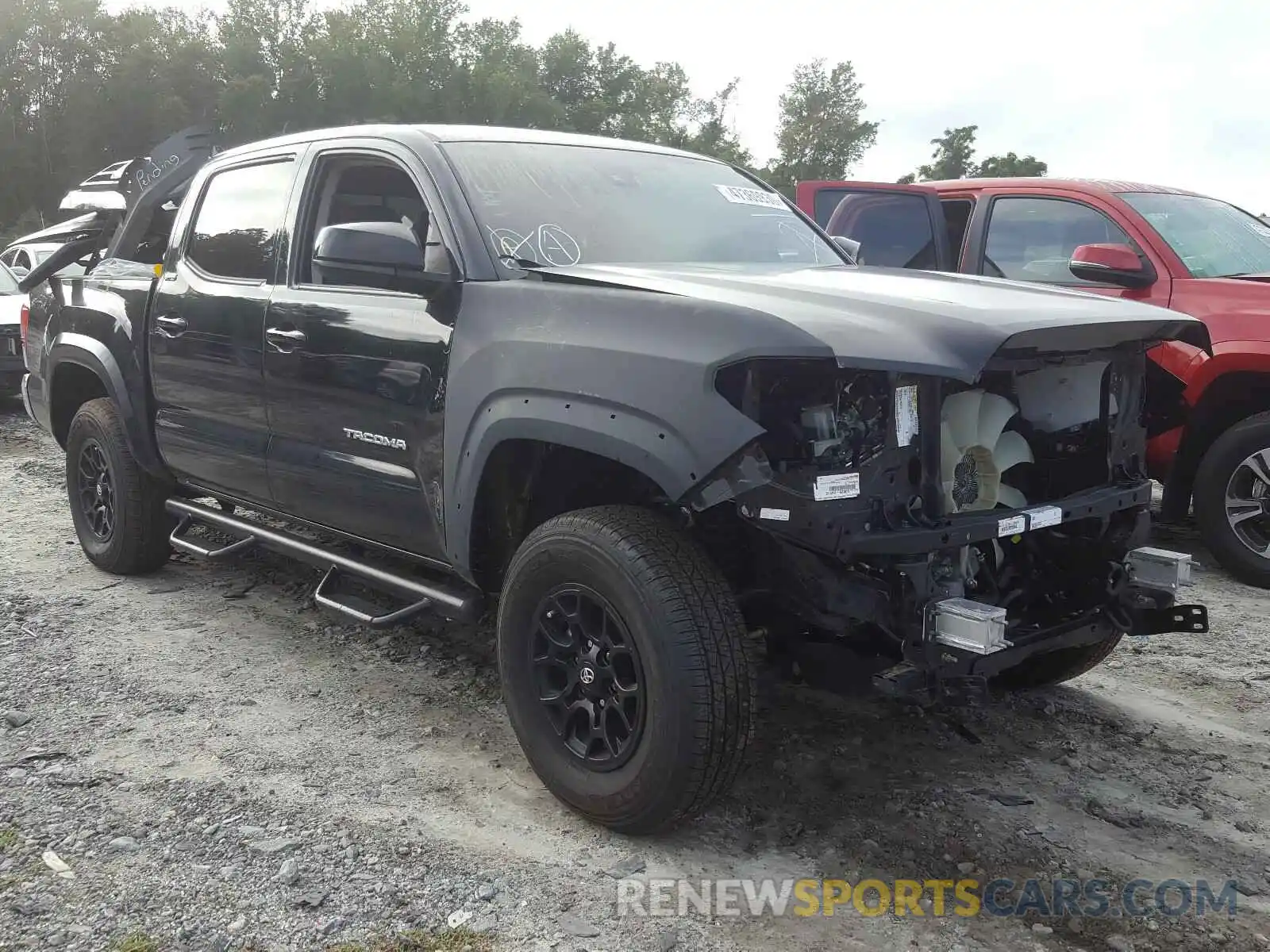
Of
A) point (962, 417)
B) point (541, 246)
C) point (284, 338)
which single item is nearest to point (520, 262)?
point (541, 246)

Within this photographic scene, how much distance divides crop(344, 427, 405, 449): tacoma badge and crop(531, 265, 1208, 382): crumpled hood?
72 cm

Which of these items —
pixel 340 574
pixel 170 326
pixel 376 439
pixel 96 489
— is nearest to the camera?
pixel 376 439

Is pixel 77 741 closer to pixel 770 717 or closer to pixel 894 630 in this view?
pixel 770 717

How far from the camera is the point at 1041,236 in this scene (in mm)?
6293

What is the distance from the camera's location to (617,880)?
284 centimetres

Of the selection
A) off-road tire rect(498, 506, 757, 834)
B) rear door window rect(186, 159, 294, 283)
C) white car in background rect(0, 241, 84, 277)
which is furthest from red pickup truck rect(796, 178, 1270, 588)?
white car in background rect(0, 241, 84, 277)

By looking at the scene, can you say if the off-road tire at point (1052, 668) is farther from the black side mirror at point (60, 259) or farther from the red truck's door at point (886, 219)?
the black side mirror at point (60, 259)

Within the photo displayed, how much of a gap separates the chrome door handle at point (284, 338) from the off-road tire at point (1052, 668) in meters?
2.70

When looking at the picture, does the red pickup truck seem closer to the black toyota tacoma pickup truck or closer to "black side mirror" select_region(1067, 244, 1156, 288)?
"black side mirror" select_region(1067, 244, 1156, 288)

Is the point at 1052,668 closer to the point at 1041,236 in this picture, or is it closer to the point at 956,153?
the point at 1041,236

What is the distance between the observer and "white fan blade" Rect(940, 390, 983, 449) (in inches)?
114

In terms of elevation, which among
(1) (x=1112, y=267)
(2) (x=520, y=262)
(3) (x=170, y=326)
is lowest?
(3) (x=170, y=326)

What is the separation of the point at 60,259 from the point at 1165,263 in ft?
20.0

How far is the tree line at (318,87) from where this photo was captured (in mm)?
41969
